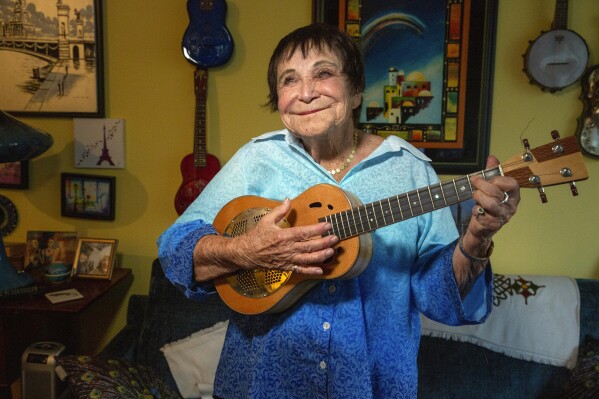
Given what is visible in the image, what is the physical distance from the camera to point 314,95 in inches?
42.9

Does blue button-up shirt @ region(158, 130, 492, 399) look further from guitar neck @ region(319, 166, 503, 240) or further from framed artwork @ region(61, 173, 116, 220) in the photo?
framed artwork @ region(61, 173, 116, 220)

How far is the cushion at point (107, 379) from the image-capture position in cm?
157

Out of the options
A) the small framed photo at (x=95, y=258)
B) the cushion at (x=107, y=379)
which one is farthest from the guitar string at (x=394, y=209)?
the small framed photo at (x=95, y=258)

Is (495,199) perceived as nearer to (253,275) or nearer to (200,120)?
(253,275)

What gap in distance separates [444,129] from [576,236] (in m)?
0.85

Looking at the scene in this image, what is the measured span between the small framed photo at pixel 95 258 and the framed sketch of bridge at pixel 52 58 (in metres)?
0.67

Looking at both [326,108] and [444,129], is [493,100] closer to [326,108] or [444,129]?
[444,129]

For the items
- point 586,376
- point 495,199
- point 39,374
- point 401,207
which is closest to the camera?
point 495,199

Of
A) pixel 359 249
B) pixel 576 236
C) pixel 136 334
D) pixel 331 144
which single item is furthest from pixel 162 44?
pixel 576 236

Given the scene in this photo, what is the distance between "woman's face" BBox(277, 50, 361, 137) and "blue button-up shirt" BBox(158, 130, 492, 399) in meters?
0.09

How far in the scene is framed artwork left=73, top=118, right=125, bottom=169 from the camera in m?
2.46

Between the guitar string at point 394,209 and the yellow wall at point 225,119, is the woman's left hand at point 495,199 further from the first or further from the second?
the yellow wall at point 225,119

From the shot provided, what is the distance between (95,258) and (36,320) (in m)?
0.38

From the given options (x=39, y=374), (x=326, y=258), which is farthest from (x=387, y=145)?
(x=39, y=374)
